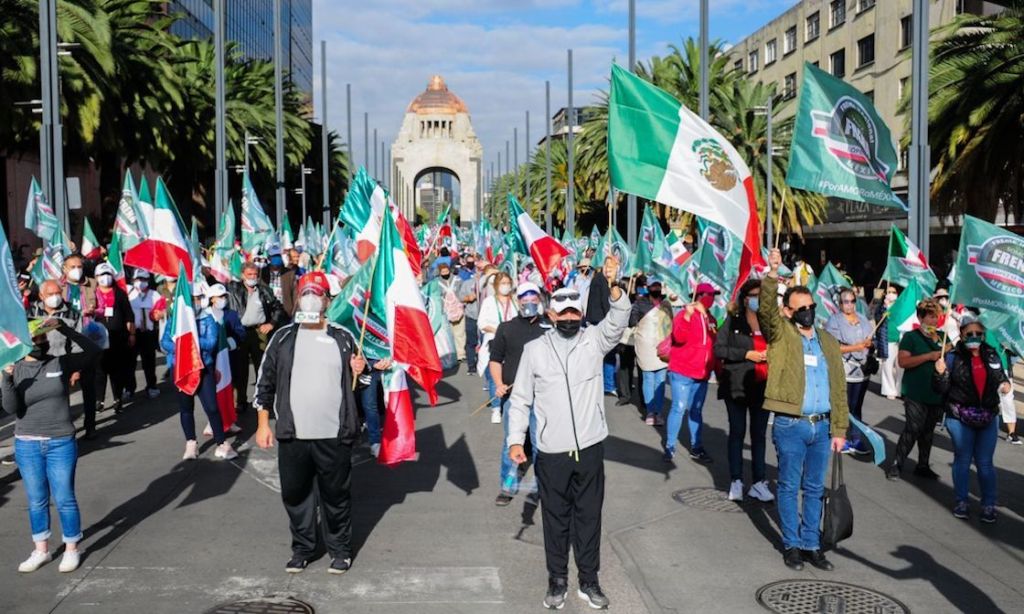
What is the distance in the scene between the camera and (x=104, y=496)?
7.74 m

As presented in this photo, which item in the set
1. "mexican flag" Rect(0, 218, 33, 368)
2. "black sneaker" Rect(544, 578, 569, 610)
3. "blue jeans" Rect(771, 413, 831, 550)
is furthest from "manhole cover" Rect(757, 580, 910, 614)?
"mexican flag" Rect(0, 218, 33, 368)

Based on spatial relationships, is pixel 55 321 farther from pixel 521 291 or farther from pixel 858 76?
pixel 858 76

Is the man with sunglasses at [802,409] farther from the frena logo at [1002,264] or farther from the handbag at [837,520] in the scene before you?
the frena logo at [1002,264]

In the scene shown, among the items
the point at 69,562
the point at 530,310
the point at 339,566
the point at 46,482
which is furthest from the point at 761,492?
the point at 46,482

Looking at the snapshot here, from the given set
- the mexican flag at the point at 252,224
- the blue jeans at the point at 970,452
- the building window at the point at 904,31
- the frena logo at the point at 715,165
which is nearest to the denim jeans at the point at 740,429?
the blue jeans at the point at 970,452

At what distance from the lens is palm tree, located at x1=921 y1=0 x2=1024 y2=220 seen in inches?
764

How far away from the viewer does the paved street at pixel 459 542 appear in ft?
18.4

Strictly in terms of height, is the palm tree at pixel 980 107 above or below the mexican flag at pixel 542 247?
above

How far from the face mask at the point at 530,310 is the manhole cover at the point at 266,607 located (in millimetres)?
2525

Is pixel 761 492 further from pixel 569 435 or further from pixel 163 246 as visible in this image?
pixel 163 246

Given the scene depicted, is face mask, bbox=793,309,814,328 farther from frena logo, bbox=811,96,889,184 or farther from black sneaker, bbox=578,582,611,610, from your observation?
frena logo, bbox=811,96,889,184

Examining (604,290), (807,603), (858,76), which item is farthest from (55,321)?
(858,76)

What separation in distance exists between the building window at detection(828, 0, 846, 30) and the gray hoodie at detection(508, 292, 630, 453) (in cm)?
4259

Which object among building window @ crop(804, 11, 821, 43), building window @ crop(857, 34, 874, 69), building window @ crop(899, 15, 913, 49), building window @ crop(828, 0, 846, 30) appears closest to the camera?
building window @ crop(899, 15, 913, 49)
